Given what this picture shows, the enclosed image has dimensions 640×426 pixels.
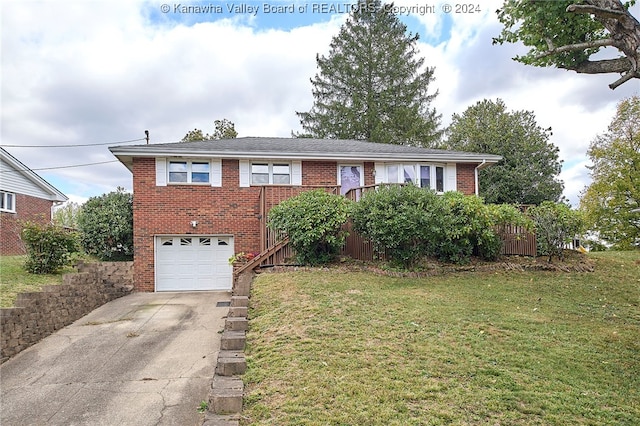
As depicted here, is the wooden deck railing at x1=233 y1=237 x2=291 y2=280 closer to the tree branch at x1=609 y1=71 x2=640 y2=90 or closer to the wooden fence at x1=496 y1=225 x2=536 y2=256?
the wooden fence at x1=496 y1=225 x2=536 y2=256

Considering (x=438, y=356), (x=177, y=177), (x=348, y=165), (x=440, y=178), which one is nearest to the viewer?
(x=438, y=356)

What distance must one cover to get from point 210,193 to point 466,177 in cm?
914

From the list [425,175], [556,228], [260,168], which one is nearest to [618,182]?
[556,228]

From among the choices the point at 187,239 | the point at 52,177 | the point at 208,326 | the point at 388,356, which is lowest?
the point at 208,326

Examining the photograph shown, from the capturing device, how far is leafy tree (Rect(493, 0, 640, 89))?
5.04 m

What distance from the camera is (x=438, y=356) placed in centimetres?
444

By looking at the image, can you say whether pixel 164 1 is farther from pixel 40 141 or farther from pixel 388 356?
pixel 40 141

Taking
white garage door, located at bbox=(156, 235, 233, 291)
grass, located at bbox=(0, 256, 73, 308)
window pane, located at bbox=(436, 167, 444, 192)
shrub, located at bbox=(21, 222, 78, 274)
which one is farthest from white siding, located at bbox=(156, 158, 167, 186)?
window pane, located at bbox=(436, 167, 444, 192)

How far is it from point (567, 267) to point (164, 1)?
13153 mm

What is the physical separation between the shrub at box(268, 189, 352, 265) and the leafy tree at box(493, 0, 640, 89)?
5.27m

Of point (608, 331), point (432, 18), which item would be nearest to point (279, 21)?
point (432, 18)

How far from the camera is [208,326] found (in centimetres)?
780

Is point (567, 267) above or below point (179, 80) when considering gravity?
below

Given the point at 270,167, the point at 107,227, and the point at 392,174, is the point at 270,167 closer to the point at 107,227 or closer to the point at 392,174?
the point at 392,174
